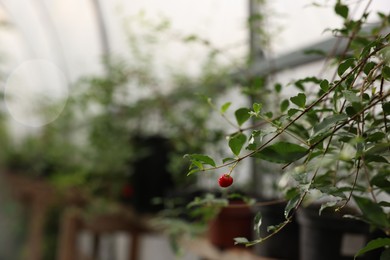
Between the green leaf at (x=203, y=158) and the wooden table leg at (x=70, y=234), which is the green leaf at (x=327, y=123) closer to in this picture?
the green leaf at (x=203, y=158)

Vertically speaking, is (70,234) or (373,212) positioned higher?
(70,234)

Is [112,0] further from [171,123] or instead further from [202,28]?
[171,123]

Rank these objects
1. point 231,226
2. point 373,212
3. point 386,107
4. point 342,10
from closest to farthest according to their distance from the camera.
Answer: point 373,212
point 386,107
point 342,10
point 231,226

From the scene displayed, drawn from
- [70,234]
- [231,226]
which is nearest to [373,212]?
Answer: [231,226]

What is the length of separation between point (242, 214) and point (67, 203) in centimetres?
152

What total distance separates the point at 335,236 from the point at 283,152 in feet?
1.69

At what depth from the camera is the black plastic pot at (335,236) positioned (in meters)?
0.99

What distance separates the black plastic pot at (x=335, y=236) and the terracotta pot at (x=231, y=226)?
43 cm

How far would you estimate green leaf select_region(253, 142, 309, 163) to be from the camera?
0.58 metres

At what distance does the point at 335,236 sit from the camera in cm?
100

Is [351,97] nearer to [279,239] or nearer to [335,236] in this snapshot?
[335,236]

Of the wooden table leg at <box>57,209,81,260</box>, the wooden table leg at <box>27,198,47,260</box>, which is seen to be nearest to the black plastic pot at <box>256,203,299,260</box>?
the wooden table leg at <box>57,209,81,260</box>

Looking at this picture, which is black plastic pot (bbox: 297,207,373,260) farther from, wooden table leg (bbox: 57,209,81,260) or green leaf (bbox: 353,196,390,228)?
wooden table leg (bbox: 57,209,81,260)

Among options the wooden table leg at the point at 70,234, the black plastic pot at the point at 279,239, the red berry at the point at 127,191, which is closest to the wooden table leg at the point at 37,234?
the wooden table leg at the point at 70,234
